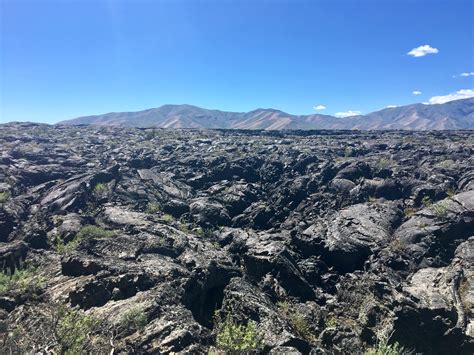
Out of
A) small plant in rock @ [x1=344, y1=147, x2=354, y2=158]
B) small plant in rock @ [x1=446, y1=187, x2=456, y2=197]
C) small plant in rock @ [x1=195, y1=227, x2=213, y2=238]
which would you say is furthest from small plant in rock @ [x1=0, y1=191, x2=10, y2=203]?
small plant in rock @ [x1=344, y1=147, x2=354, y2=158]

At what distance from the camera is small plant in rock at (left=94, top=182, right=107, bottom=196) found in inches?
1945

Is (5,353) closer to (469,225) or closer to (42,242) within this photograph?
(42,242)

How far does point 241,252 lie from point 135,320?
17149mm

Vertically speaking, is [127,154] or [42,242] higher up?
[127,154]

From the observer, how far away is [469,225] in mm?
36906

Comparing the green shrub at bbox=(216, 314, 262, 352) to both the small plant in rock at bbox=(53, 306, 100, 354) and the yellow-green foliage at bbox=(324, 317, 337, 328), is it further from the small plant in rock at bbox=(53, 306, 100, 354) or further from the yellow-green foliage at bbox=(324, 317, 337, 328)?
the small plant in rock at bbox=(53, 306, 100, 354)

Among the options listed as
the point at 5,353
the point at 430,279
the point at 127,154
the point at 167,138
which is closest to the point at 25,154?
the point at 127,154

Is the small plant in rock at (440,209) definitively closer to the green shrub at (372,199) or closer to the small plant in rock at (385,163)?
the green shrub at (372,199)

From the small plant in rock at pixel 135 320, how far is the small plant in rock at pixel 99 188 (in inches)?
1154

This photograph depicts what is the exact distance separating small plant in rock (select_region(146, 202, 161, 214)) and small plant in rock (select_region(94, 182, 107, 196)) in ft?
23.8

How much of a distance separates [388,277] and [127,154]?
5626cm

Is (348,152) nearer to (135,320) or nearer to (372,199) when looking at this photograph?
(372,199)

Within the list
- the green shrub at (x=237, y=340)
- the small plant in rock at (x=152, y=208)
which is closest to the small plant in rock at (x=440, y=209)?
the green shrub at (x=237, y=340)

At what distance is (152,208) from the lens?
47594 millimetres
